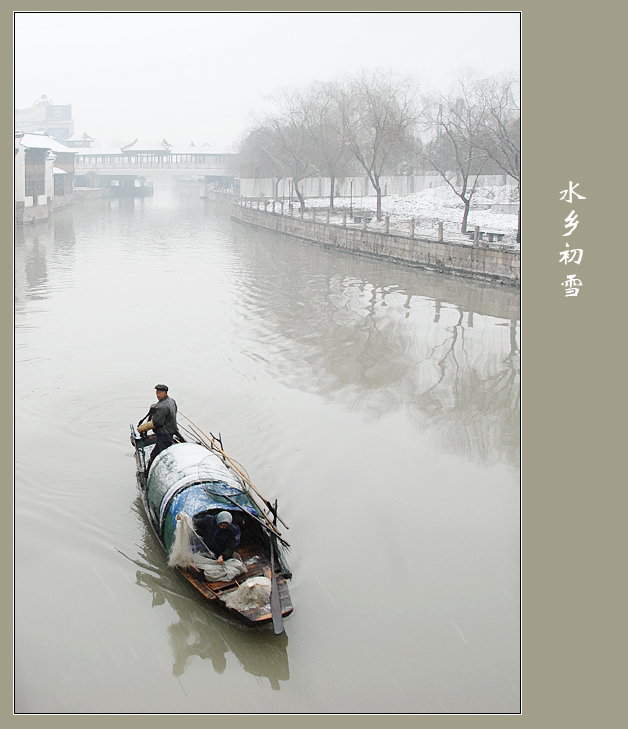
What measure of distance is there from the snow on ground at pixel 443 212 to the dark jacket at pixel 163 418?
19468 millimetres

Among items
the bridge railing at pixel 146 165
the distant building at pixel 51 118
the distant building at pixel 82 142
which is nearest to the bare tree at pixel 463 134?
the bridge railing at pixel 146 165

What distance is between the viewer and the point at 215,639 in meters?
6.55

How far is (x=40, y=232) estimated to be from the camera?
4025 cm

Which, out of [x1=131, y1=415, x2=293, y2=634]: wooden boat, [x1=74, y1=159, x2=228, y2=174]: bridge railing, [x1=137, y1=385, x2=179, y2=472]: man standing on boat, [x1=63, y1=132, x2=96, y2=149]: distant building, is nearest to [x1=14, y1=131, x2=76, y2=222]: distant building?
[x1=74, y1=159, x2=228, y2=174]: bridge railing

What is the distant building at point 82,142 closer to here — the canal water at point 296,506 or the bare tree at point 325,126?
the bare tree at point 325,126

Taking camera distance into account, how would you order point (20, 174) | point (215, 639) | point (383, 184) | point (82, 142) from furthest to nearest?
point (82, 142) → point (383, 184) → point (20, 174) → point (215, 639)

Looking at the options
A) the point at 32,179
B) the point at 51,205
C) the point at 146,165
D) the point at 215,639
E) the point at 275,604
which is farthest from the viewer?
the point at 146,165

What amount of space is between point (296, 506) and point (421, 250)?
20.6m

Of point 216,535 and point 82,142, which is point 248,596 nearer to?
point 216,535

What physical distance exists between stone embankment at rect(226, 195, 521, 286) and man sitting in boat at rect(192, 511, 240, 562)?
13472 mm

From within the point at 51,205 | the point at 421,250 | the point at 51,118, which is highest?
the point at 51,118

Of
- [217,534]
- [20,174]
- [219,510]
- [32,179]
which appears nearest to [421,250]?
[219,510]

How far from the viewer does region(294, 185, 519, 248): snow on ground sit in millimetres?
32156

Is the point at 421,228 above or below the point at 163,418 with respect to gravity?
above
